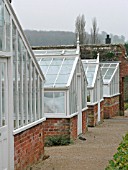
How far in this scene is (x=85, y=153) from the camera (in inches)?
441

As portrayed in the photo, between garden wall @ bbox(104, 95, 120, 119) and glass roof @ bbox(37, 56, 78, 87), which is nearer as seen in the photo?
glass roof @ bbox(37, 56, 78, 87)

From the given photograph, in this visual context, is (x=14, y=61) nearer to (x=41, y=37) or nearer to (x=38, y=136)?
(x=38, y=136)

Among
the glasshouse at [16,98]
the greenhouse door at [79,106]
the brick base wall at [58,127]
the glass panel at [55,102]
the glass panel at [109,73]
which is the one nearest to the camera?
the glasshouse at [16,98]

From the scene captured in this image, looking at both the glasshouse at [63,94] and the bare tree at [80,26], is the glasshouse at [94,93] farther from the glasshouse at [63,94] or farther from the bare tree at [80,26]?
the bare tree at [80,26]

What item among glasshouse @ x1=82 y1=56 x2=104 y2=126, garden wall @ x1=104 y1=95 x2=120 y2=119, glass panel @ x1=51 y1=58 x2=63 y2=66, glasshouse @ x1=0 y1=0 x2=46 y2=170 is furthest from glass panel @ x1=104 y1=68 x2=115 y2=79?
glasshouse @ x1=0 y1=0 x2=46 y2=170

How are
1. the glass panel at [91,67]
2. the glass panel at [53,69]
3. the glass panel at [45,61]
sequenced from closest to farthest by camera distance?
1. the glass panel at [53,69]
2. the glass panel at [45,61]
3. the glass panel at [91,67]

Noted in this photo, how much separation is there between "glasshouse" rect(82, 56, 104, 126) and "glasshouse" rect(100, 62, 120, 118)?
6.92 ft

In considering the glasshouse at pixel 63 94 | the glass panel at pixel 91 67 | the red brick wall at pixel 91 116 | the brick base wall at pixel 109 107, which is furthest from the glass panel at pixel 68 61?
the brick base wall at pixel 109 107

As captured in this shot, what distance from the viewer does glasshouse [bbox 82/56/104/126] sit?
60.2 ft

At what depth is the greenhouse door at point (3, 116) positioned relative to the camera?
7453 millimetres

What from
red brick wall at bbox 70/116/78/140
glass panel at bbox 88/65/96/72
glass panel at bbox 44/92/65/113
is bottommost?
red brick wall at bbox 70/116/78/140

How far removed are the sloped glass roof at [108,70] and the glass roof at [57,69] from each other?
8918mm

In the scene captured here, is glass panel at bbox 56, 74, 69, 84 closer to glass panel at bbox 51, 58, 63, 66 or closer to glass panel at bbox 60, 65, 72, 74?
glass panel at bbox 60, 65, 72, 74

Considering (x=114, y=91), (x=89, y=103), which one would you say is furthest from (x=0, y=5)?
(x=114, y=91)
